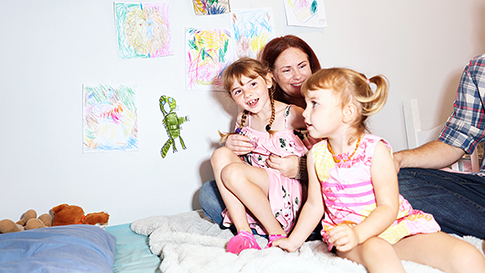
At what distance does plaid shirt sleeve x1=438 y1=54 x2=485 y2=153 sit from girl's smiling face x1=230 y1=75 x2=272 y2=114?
62cm

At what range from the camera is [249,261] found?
811mm

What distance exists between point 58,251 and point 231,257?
398 millimetres

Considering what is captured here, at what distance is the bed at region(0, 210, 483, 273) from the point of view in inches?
30.5

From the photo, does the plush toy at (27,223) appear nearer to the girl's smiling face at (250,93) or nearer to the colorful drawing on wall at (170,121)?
Answer: the colorful drawing on wall at (170,121)

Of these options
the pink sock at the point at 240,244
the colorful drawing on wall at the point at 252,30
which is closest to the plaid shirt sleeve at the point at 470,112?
the pink sock at the point at 240,244

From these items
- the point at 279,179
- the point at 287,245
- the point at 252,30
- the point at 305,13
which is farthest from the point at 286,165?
the point at 305,13

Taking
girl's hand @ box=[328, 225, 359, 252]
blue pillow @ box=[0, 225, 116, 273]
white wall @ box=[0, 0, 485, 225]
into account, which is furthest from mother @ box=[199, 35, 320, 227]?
girl's hand @ box=[328, 225, 359, 252]

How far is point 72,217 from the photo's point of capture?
1.33 metres

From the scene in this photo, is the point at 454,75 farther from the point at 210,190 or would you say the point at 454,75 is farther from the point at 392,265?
the point at 392,265

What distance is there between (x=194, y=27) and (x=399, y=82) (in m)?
1.10

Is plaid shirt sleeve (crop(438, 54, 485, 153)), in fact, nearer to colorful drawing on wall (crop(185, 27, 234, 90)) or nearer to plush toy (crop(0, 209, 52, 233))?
colorful drawing on wall (crop(185, 27, 234, 90))

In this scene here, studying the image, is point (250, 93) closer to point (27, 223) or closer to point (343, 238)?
point (343, 238)

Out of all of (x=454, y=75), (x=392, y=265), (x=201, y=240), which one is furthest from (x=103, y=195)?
(x=454, y=75)

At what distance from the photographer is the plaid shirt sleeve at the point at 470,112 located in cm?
115
